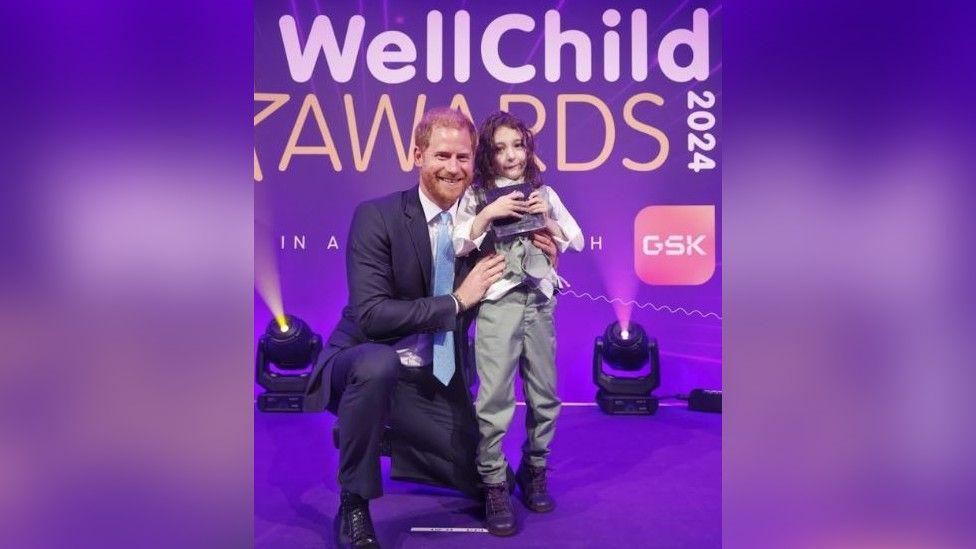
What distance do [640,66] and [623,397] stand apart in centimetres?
192

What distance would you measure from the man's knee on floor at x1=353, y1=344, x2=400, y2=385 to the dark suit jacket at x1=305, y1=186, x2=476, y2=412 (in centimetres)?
9

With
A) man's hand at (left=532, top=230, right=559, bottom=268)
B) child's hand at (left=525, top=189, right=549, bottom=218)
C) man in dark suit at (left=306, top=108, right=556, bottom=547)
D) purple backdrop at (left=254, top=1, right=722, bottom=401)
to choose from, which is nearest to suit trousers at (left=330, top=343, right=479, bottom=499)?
man in dark suit at (left=306, top=108, right=556, bottom=547)

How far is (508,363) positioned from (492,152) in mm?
Result: 673

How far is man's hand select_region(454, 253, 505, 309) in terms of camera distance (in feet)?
6.65

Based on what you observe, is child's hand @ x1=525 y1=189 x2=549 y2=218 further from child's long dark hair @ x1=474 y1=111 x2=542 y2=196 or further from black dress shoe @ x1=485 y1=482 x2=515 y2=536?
black dress shoe @ x1=485 y1=482 x2=515 y2=536

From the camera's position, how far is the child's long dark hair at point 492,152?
2.22 m

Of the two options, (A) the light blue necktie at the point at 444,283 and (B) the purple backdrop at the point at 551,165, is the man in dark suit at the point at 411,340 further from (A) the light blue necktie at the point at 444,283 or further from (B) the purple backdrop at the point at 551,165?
(B) the purple backdrop at the point at 551,165

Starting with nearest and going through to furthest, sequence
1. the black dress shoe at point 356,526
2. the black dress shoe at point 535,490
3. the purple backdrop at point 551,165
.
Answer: the black dress shoe at point 356,526, the black dress shoe at point 535,490, the purple backdrop at point 551,165

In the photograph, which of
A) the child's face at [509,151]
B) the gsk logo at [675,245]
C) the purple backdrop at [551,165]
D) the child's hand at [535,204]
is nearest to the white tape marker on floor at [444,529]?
the child's hand at [535,204]

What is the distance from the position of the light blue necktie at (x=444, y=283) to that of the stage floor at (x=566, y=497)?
0.45 meters

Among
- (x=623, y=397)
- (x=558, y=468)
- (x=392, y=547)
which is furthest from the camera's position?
(x=623, y=397)
